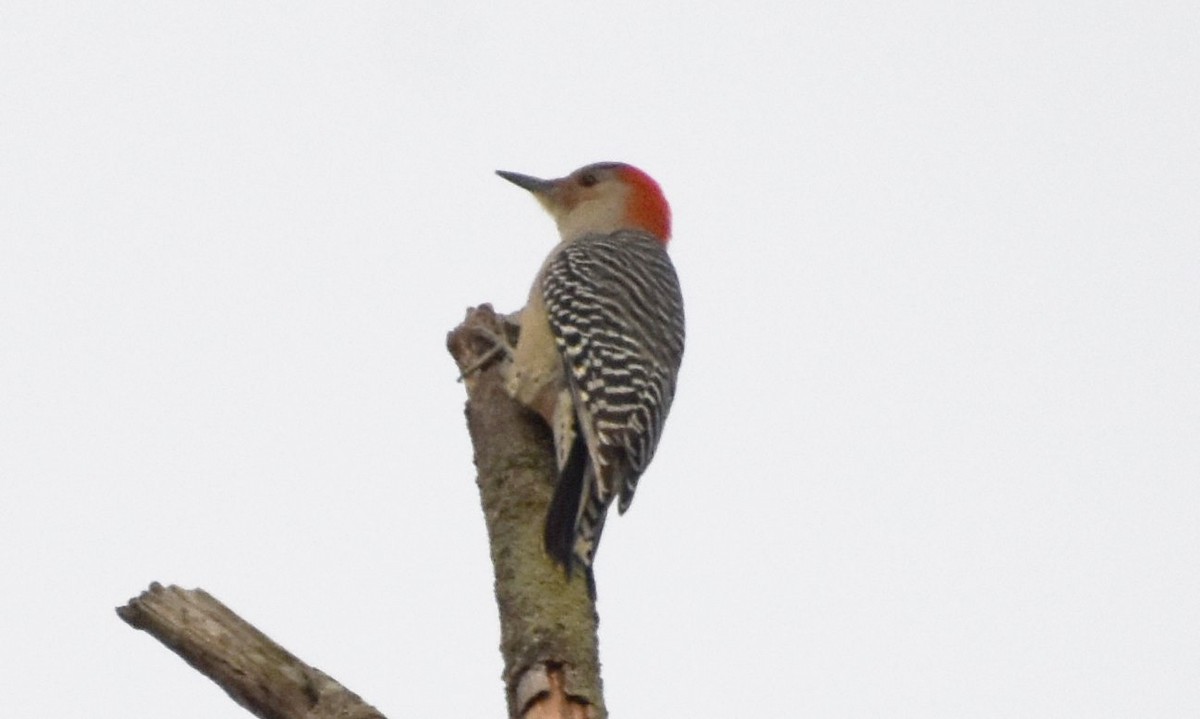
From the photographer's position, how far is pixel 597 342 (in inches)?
298

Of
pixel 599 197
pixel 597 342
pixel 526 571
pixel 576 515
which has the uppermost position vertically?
pixel 599 197

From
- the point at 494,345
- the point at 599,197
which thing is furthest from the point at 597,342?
the point at 599,197

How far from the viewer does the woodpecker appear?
651cm

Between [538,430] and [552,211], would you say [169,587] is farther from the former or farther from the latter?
[552,211]

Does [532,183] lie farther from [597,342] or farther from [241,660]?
[241,660]

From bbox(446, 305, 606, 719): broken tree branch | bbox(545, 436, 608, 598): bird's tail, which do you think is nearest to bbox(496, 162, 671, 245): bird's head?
bbox(446, 305, 606, 719): broken tree branch

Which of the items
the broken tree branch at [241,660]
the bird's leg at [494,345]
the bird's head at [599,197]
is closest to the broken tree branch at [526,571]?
the bird's leg at [494,345]

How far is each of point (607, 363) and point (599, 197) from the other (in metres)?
2.36

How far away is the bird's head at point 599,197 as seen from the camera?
31.3ft

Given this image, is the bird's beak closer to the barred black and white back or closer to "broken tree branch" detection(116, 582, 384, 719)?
the barred black and white back

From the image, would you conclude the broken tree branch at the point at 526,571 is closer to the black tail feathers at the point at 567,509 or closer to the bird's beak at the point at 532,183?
the black tail feathers at the point at 567,509

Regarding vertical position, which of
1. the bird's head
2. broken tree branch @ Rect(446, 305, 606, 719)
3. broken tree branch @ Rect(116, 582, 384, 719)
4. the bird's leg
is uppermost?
the bird's head

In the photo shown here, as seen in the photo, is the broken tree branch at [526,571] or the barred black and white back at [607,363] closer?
the broken tree branch at [526,571]

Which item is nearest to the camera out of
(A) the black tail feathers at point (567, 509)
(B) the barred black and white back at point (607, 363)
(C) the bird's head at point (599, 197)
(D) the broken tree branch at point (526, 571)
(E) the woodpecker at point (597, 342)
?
(D) the broken tree branch at point (526, 571)
